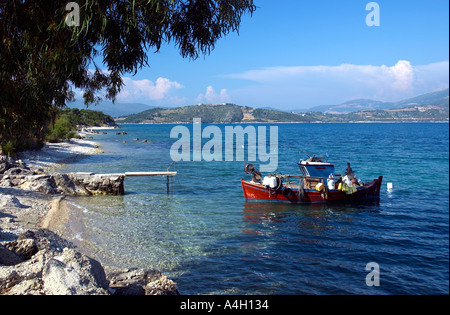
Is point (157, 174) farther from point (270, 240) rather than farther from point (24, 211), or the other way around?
point (270, 240)

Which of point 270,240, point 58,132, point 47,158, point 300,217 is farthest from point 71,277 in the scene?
point 58,132

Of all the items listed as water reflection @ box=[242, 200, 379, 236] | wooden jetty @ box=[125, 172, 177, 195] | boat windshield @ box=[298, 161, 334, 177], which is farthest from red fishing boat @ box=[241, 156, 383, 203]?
wooden jetty @ box=[125, 172, 177, 195]

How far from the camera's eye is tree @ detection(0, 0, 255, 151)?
5.98m

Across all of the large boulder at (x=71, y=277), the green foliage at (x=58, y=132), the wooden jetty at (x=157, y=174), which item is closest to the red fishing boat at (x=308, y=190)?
the wooden jetty at (x=157, y=174)

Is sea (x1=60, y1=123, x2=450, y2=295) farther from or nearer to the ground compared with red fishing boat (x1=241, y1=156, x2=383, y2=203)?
nearer to the ground

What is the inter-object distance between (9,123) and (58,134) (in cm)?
5182

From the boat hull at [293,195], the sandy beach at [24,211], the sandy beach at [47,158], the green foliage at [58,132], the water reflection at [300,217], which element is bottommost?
the water reflection at [300,217]

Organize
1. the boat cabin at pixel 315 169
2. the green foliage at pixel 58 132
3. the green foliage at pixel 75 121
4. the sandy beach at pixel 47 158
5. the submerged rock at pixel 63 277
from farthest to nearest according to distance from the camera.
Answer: the green foliage at pixel 75 121 < the green foliage at pixel 58 132 < the sandy beach at pixel 47 158 < the boat cabin at pixel 315 169 < the submerged rock at pixel 63 277

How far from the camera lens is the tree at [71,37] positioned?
5.98m

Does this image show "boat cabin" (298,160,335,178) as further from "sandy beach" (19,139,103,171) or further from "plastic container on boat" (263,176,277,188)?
"sandy beach" (19,139,103,171)

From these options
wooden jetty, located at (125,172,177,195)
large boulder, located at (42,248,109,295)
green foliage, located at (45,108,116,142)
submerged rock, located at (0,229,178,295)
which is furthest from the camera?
green foliage, located at (45,108,116,142)

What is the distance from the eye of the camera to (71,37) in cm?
601

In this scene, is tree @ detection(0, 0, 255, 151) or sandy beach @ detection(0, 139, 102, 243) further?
sandy beach @ detection(0, 139, 102, 243)

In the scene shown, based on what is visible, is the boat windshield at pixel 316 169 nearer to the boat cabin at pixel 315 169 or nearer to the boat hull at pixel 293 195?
the boat cabin at pixel 315 169
